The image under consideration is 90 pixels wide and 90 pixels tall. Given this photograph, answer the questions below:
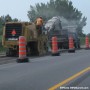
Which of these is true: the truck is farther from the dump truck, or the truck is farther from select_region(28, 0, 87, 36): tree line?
select_region(28, 0, 87, 36): tree line

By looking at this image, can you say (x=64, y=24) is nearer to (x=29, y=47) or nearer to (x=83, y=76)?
(x=29, y=47)

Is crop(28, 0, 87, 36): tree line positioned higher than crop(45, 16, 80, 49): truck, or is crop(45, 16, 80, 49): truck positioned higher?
crop(28, 0, 87, 36): tree line

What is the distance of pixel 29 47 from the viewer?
32.9 m

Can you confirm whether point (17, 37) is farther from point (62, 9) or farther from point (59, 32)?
point (62, 9)

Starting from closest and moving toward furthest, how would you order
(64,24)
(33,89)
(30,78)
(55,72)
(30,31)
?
(33,89), (30,78), (55,72), (30,31), (64,24)

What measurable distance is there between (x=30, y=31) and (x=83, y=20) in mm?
79111

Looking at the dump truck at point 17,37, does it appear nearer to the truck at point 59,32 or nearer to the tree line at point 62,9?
the truck at point 59,32

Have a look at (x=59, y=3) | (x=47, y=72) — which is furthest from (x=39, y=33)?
(x=59, y=3)

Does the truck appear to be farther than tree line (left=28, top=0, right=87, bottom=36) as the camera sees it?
No

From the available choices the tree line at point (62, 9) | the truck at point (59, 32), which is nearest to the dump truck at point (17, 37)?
the truck at point (59, 32)

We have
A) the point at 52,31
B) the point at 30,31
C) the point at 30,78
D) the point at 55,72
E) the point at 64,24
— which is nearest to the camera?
the point at 30,78

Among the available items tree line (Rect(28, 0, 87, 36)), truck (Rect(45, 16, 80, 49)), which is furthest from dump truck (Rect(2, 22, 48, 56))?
tree line (Rect(28, 0, 87, 36))

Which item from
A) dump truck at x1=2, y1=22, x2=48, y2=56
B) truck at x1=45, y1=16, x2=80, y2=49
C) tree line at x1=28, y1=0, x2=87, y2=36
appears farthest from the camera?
tree line at x1=28, y1=0, x2=87, y2=36

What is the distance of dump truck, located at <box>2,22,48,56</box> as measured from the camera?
31.1 m
